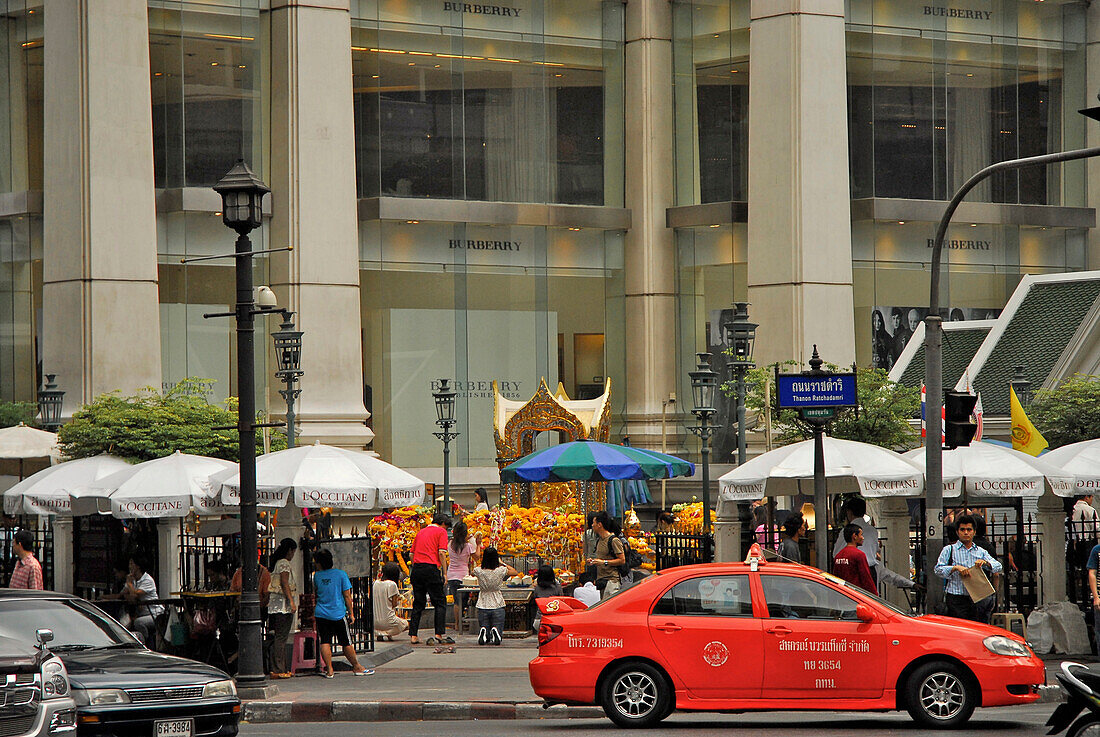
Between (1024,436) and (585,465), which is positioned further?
(585,465)

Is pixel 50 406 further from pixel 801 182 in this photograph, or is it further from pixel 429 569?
pixel 801 182

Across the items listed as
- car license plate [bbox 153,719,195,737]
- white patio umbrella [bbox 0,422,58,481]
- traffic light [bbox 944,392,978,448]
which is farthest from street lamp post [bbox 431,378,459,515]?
car license plate [bbox 153,719,195,737]

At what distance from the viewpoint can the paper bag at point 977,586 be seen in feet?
55.6

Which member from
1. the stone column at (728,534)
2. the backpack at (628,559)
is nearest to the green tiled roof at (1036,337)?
the backpack at (628,559)

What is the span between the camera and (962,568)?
1694 cm

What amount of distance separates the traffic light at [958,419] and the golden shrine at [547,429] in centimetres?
1136

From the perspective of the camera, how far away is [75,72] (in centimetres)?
3141

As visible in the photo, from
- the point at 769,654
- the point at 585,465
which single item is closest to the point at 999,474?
the point at 769,654

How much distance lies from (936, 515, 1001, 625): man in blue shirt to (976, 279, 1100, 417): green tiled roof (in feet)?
54.7

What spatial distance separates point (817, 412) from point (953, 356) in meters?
20.7

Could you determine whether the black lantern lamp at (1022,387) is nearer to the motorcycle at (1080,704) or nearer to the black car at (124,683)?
the motorcycle at (1080,704)

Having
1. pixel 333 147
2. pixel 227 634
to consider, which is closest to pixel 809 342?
pixel 333 147

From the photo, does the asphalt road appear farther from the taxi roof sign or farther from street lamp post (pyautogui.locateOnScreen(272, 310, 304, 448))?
street lamp post (pyautogui.locateOnScreen(272, 310, 304, 448))

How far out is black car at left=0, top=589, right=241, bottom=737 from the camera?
1193 cm
